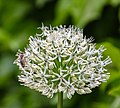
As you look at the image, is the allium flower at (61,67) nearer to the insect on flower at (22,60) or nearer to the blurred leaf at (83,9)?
the insect on flower at (22,60)

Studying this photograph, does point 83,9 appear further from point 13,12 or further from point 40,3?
point 13,12

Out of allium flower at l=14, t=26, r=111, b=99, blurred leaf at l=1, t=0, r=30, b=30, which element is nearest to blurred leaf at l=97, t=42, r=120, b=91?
allium flower at l=14, t=26, r=111, b=99

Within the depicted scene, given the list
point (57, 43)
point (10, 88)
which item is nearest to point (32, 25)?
point (10, 88)

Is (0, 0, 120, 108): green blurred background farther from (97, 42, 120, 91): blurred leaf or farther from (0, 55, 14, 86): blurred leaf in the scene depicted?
(97, 42, 120, 91): blurred leaf

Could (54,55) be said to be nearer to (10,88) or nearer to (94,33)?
(94,33)

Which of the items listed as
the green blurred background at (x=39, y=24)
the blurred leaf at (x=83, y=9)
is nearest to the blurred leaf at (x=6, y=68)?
the green blurred background at (x=39, y=24)

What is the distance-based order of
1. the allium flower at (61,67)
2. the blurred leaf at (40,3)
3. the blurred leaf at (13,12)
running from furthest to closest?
the blurred leaf at (13,12) → the blurred leaf at (40,3) → the allium flower at (61,67)
